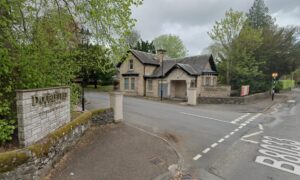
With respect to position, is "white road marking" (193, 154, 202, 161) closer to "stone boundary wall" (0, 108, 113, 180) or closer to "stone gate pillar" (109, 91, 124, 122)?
"stone boundary wall" (0, 108, 113, 180)

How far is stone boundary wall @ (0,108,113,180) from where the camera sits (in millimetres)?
3502

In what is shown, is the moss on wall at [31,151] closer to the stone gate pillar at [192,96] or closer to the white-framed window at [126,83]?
the stone gate pillar at [192,96]

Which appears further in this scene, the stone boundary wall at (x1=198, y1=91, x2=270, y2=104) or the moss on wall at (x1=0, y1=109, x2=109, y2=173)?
the stone boundary wall at (x1=198, y1=91, x2=270, y2=104)

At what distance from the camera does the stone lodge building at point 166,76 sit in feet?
72.1

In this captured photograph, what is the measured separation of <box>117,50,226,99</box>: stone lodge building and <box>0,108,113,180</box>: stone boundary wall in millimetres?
16935

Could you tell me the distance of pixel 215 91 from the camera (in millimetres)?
21156

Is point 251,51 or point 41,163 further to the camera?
point 251,51

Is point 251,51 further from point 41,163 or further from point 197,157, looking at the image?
point 41,163

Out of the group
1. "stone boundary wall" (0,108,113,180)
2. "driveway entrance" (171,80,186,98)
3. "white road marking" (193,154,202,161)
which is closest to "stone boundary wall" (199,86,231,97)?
"driveway entrance" (171,80,186,98)

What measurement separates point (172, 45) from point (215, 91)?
121 feet

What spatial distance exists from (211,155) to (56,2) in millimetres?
7413

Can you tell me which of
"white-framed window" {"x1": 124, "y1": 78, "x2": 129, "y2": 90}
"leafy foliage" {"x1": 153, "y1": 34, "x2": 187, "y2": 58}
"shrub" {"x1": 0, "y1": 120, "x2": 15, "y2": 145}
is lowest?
"shrub" {"x1": 0, "y1": 120, "x2": 15, "y2": 145}

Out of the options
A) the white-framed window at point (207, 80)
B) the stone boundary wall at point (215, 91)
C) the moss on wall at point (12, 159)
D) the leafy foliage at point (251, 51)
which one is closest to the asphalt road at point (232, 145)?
the moss on wall at point (12, 159)

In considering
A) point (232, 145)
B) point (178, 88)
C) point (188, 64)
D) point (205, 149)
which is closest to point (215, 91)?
point (178, 88)
